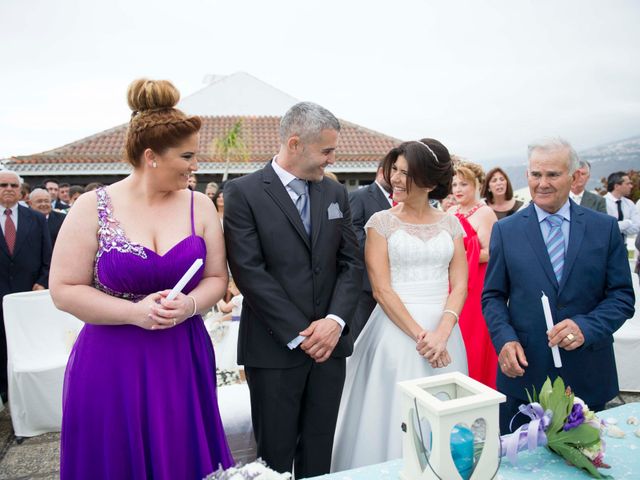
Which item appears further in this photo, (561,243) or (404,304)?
(404,304)

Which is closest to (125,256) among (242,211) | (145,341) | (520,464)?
(145,341)

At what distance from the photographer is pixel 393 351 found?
9.28 feet

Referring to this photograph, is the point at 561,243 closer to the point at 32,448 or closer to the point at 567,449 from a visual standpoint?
the point at 567,449

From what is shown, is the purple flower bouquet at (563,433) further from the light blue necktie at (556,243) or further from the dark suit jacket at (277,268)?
the dark suit jacket at (277,268)

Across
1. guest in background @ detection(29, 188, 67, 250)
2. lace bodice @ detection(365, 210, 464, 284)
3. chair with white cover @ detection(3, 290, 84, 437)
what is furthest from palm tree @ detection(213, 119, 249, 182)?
lace bodice @ detection(365, 210, 464, 284)

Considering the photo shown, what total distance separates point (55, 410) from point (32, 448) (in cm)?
35

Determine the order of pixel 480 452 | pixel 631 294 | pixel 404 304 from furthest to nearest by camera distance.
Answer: pixel 404 304
pixel 631 294
pixel 480 452

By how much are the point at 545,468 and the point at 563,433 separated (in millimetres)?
130

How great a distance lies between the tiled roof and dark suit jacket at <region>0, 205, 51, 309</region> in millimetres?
7431

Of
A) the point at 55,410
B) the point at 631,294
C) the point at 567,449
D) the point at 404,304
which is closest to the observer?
the point at 567,449

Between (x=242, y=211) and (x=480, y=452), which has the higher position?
(x=242, y=211)

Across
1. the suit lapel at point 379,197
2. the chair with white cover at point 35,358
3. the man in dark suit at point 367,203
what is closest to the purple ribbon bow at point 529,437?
the man in dark suit at point 367,203

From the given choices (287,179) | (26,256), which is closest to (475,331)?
(287,179)

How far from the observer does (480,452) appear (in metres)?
1.38
